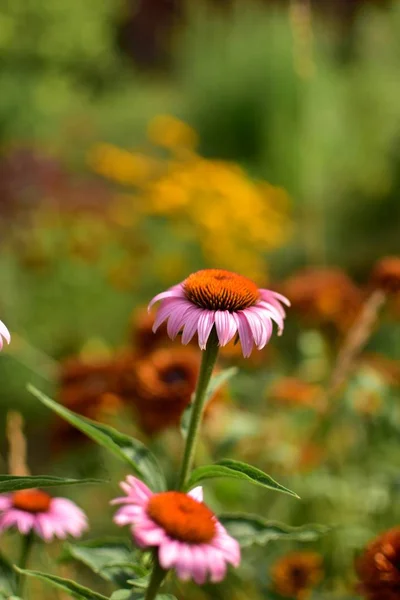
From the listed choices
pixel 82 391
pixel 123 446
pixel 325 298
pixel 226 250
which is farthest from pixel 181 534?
pixel 226 250

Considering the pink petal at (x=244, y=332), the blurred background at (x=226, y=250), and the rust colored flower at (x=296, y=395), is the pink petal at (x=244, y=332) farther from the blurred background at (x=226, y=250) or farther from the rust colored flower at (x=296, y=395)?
the rust colored flower at (x=296, y=395)

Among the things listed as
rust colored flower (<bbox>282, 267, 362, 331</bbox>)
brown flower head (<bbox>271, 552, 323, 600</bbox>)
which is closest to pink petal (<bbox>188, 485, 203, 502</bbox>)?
brown flower head (<bbox>271, 552, 323, 600</bbox>)

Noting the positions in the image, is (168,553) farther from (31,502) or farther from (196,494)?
(31,502)

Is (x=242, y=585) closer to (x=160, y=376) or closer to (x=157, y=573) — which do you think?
(x=160, y=376)

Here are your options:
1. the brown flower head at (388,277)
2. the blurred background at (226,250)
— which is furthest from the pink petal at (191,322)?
the brown flower head at (388,277)

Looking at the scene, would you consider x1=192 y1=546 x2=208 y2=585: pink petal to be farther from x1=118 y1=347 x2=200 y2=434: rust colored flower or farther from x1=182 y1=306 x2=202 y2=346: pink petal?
x1=118 y1=347 x2=200 y2=434: rust colored flower

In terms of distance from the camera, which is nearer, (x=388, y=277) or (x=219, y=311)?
(x=219, y=311)
